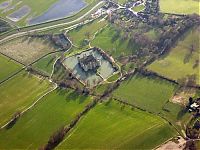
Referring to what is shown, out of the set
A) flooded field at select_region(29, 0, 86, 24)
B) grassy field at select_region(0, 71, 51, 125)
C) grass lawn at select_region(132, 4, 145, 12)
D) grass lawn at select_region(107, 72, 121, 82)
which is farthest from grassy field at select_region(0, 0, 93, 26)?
grass lawn at select_region(107, 72, 121, 82)

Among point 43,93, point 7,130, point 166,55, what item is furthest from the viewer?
point 166,55

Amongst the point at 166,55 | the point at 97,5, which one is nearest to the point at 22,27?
the point at 97,5

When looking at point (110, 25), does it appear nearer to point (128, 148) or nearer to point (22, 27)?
point (22, 27)

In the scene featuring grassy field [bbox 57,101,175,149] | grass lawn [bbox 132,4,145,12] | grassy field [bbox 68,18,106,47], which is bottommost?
grassy field [bbox 57,101,175,149]

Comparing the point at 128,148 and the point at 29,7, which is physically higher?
the point at 29,7

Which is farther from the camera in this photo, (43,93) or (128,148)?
(43,93)

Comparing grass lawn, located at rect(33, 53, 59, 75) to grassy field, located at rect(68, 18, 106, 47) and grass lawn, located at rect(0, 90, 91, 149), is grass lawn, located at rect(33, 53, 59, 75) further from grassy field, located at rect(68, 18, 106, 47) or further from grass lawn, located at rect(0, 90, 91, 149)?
grass lawn, located at rect(0, 90, 91, 149)

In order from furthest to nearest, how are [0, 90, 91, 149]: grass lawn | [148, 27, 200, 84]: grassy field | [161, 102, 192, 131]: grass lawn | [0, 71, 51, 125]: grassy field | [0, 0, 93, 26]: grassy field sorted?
[0, 0, 93, 26]: grassy field, [148, 27, 200, 84]: grassy field, [0, 71, 51, 125]: grassy field, [161, 102, 192, 131]: grass lawn, [0, 90, 91, 149]: grass lawn

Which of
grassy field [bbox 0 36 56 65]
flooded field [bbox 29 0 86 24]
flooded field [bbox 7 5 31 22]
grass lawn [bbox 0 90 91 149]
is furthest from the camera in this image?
flooded field [bbox 7 5 31 22]
